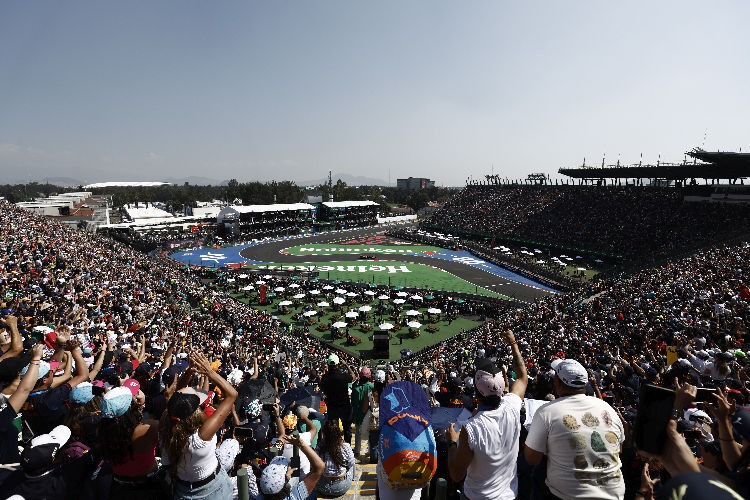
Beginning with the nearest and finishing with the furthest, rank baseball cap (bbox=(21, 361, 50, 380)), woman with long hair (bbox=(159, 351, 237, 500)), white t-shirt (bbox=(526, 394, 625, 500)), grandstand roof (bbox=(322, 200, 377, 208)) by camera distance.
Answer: white t-shirt (bbox=(526, 394, 625, 500))
woman with long hair (bbox=(159, 351, 237, 500))
baseball cap (bbox=(21, 361, 50, 380))
grandstand roof (bbox=(322, 200, 377, 208))

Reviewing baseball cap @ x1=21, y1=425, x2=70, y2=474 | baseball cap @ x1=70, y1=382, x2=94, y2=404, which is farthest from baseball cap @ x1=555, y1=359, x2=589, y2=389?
baseball cap @ x1=70, y1=382, x2=94, y2=404

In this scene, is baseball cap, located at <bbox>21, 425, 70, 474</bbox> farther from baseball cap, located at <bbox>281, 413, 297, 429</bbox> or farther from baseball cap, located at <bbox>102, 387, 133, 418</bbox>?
baseball cap, located at <bbox>281, 413, 297, 429</bbox>

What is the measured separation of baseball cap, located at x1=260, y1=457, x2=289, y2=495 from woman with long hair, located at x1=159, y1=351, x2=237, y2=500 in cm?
53

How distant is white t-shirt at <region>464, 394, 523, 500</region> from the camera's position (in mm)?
3242

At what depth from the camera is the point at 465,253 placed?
5638 cm

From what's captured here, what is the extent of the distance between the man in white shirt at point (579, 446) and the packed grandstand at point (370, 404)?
1cm

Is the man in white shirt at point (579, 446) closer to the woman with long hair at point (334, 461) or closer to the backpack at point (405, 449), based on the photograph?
the backpack at point (405, 449)

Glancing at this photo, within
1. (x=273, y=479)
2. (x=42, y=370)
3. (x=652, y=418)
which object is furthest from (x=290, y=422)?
(x=652, y=418)

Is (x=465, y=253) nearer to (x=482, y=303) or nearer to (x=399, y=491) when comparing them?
(x=482, y=303)

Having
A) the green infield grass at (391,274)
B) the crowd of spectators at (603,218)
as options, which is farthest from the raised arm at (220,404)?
the crowd of spectators at (603,218)

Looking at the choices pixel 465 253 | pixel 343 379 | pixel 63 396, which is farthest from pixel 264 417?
pixel 465 253

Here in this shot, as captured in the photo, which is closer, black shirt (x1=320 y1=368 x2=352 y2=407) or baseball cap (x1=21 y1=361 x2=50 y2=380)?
baseball cap (x1=21 y1=361 x2=50 y2=380)

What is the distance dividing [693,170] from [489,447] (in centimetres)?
6197

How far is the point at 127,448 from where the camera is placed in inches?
145
